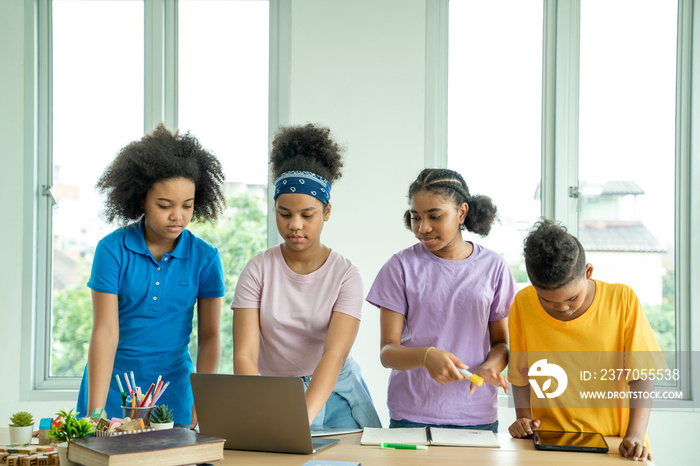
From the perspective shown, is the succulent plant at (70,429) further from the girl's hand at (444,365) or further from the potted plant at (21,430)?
the girl's hand at (444,365)

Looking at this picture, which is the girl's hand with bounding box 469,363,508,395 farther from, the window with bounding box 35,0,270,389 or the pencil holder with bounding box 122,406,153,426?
the window with bounding box 35,0,270,389

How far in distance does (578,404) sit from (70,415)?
Answer: 4.30ft

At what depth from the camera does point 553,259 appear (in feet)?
5.18

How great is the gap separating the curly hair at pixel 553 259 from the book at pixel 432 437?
43cm

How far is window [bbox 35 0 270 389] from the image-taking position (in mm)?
3109

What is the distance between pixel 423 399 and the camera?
5.95 ft

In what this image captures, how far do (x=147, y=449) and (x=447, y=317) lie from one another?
995 mm

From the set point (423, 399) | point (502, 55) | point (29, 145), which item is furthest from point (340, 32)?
point (423, 399)

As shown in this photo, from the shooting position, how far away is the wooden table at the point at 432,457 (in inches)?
51.8

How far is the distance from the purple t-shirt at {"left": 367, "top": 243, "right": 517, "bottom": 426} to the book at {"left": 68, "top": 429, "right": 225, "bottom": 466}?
2.49 ft

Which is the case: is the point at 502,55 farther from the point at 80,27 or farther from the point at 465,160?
the point at 80,27

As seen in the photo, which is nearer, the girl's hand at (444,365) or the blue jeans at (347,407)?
the girl's hand at (444,365)

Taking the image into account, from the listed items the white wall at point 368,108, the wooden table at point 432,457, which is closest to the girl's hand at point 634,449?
the wooden table at point 432,457

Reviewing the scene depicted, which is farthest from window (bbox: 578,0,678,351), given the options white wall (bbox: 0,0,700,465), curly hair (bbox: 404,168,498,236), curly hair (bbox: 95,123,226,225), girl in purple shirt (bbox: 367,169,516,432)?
curly hair (bbox: 95,123,226,225)
